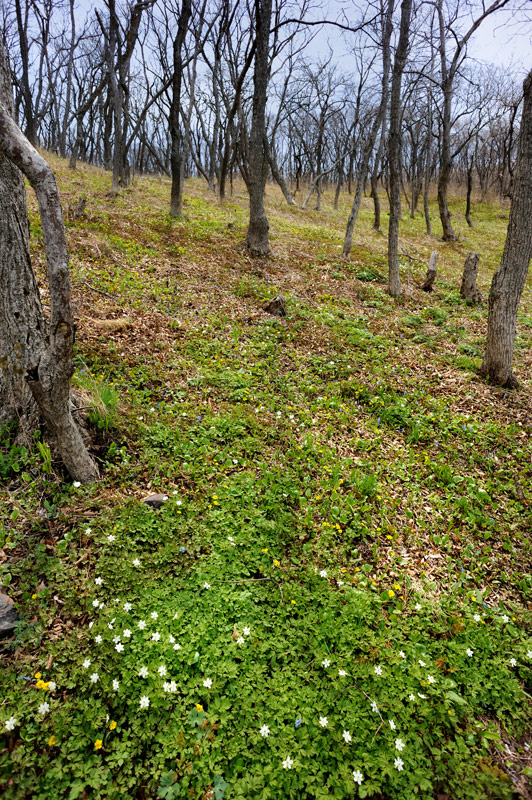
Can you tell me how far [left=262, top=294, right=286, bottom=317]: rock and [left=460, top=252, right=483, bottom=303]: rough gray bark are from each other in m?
6.06

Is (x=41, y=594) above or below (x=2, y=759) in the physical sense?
above

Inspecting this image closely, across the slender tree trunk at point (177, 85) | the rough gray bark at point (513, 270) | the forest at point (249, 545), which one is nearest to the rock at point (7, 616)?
the forest at point (249, 545)

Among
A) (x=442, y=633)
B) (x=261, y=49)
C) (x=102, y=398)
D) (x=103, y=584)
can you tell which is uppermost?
(x=261, y=49)

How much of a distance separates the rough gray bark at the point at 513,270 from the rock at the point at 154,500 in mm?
6085

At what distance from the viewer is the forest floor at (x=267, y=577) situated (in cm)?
254

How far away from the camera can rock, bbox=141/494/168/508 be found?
13.3 ft

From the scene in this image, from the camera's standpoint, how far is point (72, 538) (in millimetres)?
3539

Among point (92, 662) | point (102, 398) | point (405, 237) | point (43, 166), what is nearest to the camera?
point (92, 662)

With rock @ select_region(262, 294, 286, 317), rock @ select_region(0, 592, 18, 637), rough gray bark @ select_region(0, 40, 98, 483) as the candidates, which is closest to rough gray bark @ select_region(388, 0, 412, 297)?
rock @ select_region(262, 294, 286, 317)

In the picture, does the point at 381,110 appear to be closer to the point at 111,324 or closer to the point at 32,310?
the point at 111,324

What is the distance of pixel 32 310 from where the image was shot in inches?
155

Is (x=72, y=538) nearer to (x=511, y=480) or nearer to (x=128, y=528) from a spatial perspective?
(x=128, y=528)

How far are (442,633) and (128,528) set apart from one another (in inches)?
117

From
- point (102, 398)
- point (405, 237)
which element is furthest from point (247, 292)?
point (405, 237)
